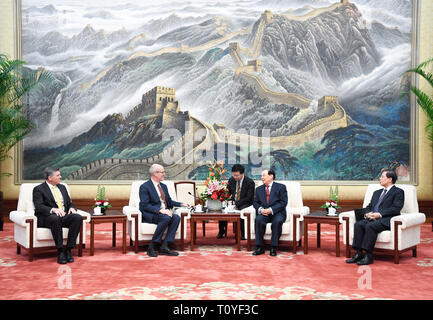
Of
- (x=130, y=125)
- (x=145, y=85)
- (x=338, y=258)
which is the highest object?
(x=145, y=85)

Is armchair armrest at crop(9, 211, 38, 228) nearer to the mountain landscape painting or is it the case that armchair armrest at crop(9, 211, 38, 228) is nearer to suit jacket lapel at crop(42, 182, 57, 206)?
suit jacket lapel at crop(42, 182, 57, 206)

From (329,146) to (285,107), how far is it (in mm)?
1306

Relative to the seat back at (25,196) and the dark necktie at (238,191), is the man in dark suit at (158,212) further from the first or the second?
the seat back at (25,196)

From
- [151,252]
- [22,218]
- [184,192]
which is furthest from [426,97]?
[22,218]

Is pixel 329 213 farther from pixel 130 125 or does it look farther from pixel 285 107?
pixel 130 125

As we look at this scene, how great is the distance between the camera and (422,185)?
33.6 ft

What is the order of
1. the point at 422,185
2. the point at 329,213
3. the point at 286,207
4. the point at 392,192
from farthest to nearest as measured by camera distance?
1. the point at 422,185
2. the point at 286,207
3. the point at 329,213
4. the point at 392,192

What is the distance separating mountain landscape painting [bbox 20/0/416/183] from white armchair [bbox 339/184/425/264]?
4.02 m

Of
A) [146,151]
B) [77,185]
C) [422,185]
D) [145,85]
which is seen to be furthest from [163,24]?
[422,185]

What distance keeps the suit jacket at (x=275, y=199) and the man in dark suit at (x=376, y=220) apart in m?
1.08

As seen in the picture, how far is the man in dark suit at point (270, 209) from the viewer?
6.45 metres

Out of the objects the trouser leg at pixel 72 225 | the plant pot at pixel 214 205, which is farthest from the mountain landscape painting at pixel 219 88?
the trouser leg at pixel 72 225

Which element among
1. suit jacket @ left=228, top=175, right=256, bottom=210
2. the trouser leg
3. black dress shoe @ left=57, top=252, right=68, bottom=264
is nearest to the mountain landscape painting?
suit jacket @ left=228, top=175, right=256, bottom=210

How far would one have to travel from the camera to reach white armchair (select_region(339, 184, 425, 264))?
229 inches
